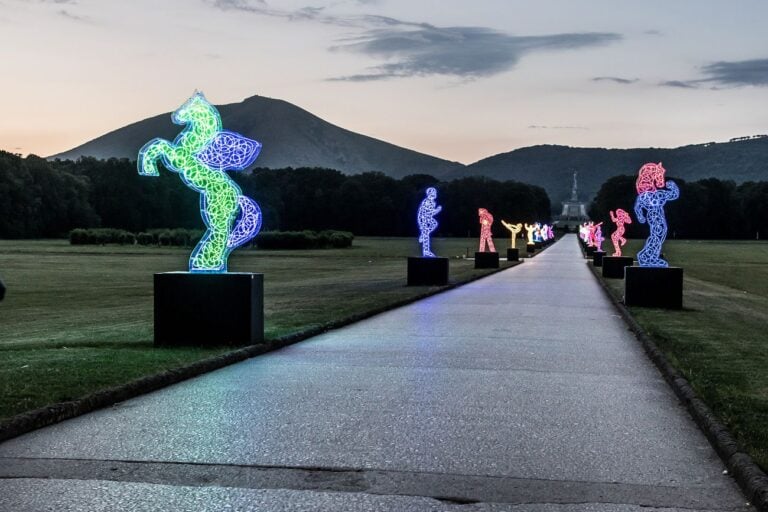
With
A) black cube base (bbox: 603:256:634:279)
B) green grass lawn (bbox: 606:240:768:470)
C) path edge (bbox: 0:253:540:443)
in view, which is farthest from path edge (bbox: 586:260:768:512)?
black cube base (bbox: 603:256:634:279)

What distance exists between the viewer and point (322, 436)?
7180mm

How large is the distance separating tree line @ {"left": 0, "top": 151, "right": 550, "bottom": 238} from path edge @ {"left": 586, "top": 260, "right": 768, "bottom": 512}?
77.5 meters

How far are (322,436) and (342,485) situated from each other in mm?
1339

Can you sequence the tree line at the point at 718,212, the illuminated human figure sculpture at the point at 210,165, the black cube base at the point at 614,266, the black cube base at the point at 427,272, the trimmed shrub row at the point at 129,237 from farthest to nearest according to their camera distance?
the tree line at the point at 718,212, the trimmed shrub row at the point at 129,237, the black cube base at the point at 614,266, the black cube base at the point at 427,272, the illuminated human figure sculpture at the point at 210,165

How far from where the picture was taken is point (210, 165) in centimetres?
1293

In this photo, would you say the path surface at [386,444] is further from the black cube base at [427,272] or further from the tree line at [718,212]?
the tree line at [718,212]

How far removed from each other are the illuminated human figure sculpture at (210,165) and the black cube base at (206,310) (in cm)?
59

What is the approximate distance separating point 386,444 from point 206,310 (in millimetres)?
6007

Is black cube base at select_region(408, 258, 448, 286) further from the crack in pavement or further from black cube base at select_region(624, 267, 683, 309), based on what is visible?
the crack in pavement

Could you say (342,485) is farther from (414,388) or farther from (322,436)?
(414,388)

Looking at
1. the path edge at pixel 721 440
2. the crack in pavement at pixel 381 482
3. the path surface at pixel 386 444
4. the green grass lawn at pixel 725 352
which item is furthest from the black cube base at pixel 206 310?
the crack in pavement at pixel 381 482

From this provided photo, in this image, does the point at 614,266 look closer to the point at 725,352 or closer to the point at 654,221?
the point at 654,221

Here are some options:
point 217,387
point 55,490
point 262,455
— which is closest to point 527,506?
point 262,455

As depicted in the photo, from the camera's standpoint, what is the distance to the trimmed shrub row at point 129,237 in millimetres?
83688
